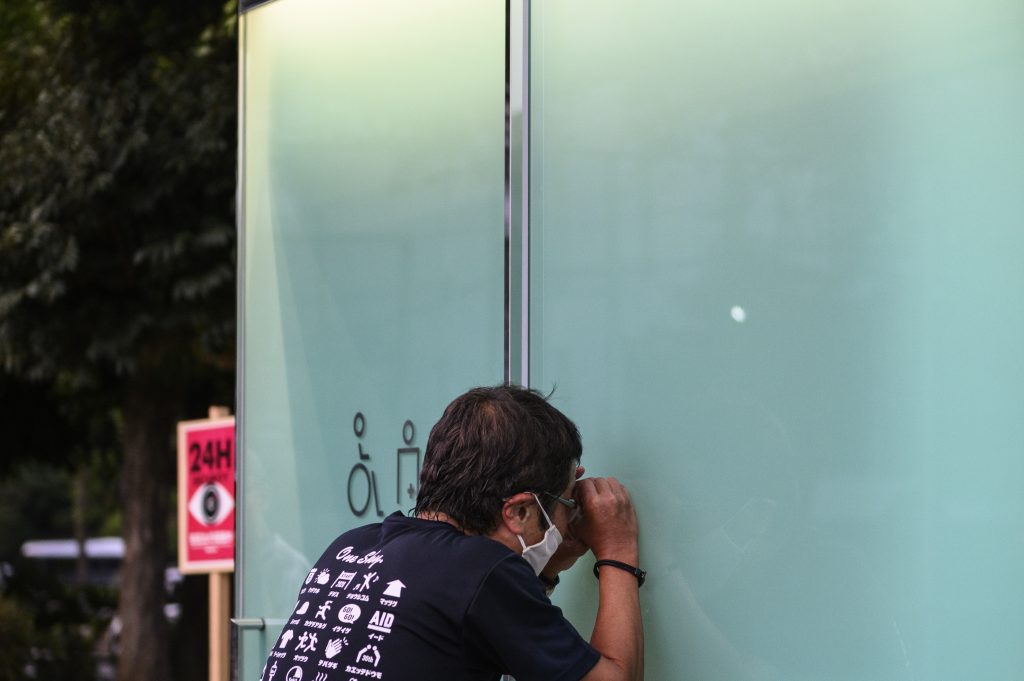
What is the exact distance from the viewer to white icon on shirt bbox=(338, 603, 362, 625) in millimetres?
2135

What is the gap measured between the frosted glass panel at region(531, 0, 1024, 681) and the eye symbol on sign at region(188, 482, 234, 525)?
3563 mm

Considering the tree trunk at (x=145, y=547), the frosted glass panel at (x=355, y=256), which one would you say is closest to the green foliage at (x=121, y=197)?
the tree trunk at (x=145, y=547)

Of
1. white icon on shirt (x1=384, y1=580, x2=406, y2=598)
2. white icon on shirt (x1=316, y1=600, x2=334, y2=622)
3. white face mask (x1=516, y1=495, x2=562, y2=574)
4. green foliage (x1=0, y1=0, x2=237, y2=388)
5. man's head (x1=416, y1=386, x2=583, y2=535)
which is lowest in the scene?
white icon on shirt (x1=316, y1=600, x2=334, y2=622)

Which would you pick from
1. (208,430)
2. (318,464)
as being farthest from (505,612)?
(208,430)

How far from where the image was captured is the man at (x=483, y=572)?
2.07 metres

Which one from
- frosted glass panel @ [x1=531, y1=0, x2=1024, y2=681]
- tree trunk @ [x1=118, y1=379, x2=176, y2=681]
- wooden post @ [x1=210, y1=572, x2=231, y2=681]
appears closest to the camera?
frosted glass panel @ [x1=531, y1=0, x2=1024, y2=681]

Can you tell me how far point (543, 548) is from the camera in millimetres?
2338

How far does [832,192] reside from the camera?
86.4 inches

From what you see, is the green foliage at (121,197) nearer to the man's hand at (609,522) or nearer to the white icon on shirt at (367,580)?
the man's hand at (609,522)

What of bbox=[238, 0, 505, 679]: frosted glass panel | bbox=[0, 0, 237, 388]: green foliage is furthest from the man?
bbox=[0, 0, 237, 388]: green foliage

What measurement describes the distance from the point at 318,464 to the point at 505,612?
132 centimetres

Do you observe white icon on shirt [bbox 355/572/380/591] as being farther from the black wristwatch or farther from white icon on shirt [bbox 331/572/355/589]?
the black wristwatch

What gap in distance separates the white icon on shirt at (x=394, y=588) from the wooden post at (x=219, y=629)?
12.5 ft

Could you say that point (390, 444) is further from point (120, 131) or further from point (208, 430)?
point (120, 131)
